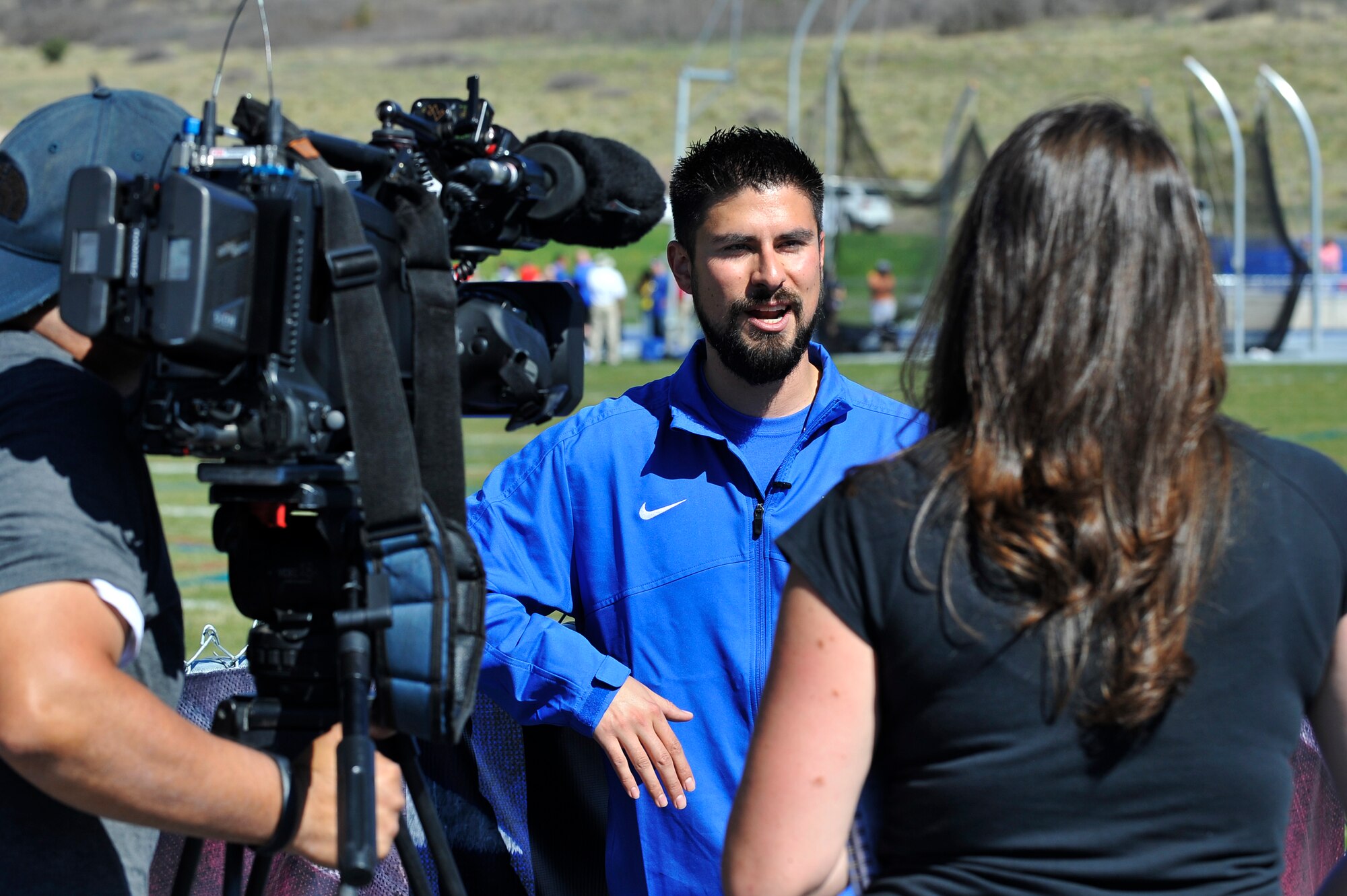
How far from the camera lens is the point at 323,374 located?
6.18ft

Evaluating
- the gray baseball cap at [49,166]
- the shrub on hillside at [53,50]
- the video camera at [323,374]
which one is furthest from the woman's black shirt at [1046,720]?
the shrub on hillside at [53,50]

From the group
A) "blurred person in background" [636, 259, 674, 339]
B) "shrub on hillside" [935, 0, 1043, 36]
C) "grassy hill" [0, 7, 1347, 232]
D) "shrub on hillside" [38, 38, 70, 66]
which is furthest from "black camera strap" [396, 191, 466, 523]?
"shrub on hillside" [935, 0, 1043, 36]

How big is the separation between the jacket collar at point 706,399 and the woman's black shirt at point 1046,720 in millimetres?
1346

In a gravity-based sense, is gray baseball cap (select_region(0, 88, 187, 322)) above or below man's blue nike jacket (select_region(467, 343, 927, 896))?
above

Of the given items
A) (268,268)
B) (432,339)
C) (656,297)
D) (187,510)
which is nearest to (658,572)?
(432,339)

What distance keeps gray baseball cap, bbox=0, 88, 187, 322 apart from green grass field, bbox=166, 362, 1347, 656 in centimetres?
105

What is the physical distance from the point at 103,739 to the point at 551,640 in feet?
4.28

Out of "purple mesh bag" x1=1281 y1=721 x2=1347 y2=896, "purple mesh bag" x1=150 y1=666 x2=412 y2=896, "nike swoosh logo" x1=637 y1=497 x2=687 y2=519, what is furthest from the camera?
"purple mesh bag" x1=1281 y1=721 x2=1347 y2=896

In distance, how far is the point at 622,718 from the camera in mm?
2771

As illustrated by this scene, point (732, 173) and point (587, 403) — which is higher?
point (732, 173)

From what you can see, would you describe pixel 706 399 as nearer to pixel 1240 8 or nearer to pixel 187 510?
pixel 187 510

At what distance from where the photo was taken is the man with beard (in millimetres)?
2846

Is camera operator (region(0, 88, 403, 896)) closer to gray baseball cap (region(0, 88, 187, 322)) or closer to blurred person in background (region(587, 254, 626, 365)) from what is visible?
gray baseball cap (region(0, 88, 187, 322))

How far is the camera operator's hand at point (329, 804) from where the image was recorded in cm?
182
